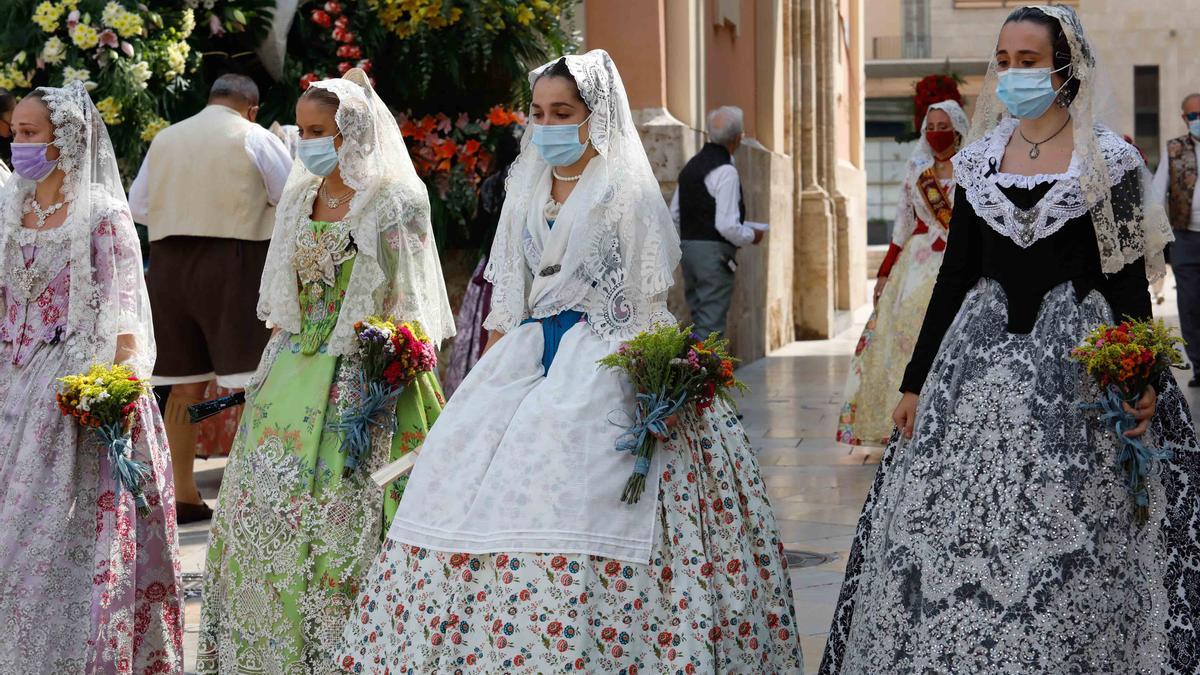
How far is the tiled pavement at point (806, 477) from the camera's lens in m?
6.36

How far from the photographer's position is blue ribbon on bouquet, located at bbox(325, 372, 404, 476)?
5281 millimetres

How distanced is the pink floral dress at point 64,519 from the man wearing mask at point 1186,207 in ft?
27.8

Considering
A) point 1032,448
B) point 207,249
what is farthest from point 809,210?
point 1032,448

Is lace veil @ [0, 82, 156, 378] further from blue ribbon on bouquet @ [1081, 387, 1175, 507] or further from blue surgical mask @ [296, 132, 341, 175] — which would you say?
blue ribbon on bouquet @ [1081, 387, 1175, 507]

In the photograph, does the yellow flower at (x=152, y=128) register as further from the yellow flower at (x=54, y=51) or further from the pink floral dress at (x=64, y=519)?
the pink floral dress at (x=64, y=519)

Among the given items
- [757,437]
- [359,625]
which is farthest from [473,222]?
[359,625]

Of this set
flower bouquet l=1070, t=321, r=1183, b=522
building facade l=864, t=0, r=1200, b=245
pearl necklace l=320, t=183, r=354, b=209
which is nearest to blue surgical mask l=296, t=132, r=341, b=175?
pearl necklace l=320, t=183, r=354, b=209

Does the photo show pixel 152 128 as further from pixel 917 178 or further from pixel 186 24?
pixel 917 178

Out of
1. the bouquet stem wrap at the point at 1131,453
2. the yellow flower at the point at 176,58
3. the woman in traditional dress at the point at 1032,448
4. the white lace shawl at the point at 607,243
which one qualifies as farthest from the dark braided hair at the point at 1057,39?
the yellow flower at the point at 176,58

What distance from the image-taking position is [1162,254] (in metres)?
4.61

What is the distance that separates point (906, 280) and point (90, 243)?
183 inches

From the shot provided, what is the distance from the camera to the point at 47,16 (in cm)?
902

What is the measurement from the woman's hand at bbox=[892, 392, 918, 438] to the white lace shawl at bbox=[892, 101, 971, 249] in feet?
14.1

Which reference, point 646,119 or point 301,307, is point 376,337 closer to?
point 301,307
